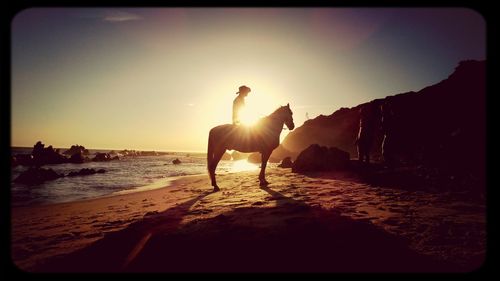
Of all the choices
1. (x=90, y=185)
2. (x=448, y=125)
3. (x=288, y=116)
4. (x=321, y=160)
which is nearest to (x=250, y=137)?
(x=288, y=116)

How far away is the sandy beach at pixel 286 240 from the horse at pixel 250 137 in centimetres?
452

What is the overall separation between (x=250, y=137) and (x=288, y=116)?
1965 millimetres

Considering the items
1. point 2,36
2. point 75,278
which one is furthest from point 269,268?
point 2,36

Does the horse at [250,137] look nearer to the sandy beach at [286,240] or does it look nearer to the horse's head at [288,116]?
the horse's head at [288,116]

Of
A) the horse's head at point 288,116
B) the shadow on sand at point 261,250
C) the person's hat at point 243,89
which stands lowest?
the shadow on sand at point 261,250

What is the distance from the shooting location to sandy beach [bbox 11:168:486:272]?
2.79 m

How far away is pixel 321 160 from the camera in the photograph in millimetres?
13445

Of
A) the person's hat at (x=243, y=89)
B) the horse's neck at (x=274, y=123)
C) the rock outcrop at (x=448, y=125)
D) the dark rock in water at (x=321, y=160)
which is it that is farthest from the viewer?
the dark rock in water at (x=321, y=160)

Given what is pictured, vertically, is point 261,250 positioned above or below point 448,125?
below

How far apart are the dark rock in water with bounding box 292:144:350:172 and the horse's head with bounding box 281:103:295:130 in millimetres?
3575

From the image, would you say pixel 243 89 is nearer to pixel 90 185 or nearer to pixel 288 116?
pixel 288 116

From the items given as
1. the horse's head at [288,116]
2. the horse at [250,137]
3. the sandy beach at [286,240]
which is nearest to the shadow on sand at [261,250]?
the sandy beach at [286,240]

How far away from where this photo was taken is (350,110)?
62.4m

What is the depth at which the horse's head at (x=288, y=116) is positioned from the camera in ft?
35.4
